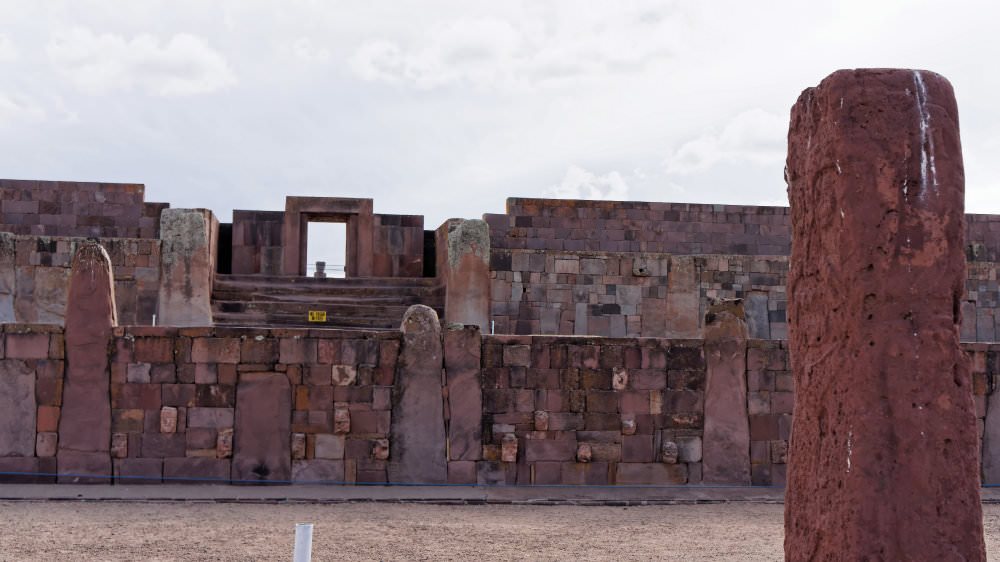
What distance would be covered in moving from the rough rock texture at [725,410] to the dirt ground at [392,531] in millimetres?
941

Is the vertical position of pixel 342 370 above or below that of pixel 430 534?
above

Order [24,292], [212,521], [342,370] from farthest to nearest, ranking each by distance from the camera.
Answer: [24,292]
[342,370]
[212,521]

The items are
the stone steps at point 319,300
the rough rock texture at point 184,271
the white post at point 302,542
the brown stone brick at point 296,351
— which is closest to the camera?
the white post at point 302,542

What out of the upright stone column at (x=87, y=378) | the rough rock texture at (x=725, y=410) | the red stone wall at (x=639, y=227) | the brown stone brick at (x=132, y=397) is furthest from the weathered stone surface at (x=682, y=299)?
the upright stone column at (x=87, y=378)

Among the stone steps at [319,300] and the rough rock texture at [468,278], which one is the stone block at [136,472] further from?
the rough rock texture at [468,278]

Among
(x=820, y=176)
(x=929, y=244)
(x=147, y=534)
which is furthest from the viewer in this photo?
(x=147, y=534)

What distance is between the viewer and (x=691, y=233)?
17.0 m

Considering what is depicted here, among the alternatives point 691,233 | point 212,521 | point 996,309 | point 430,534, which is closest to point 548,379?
point 430,534

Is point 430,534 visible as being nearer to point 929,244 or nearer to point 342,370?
point 342,370

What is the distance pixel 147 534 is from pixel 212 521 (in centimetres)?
60

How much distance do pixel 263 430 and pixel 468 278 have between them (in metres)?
6.28

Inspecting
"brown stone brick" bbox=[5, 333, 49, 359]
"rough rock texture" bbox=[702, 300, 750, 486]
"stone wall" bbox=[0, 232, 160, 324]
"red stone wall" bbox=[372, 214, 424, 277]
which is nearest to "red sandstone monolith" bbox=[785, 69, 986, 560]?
"rough rock texture" bbox=[702, 300, 750, 486]

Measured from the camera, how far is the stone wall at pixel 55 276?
13914 millimetres

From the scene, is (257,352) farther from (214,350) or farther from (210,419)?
(210,419)
